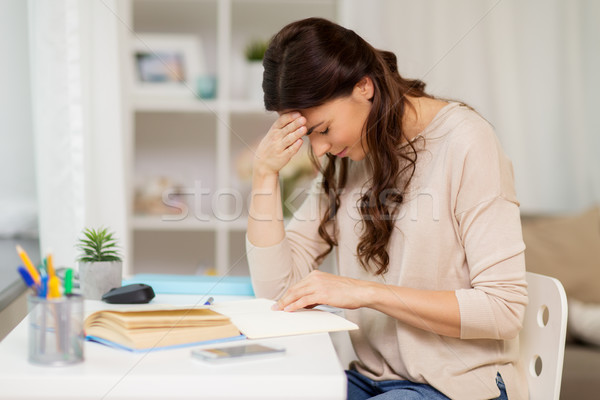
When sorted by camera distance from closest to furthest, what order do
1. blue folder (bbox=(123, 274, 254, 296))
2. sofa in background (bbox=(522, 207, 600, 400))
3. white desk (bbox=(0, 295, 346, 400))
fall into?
white desk (bbox=(0, 295, 346, 400))
blue folder (bbox=(123, 274, 254, 296))
sofa in background (bbox=(522, 207, 600, 400))

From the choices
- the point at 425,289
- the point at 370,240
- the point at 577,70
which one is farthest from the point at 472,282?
the point at 577,70

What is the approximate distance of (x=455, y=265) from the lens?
42.3 inches

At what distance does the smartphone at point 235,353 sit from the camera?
0.69 meters

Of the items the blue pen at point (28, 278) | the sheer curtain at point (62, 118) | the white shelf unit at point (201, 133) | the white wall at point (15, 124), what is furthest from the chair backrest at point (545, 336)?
the white shelf unit at point (201, 133)

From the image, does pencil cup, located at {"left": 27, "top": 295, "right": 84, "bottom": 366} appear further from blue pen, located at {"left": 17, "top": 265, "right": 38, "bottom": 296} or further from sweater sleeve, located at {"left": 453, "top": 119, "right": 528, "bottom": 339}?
sweater sleeve, located at {"left": 453, "top": 119, "right": 528, "bottom": 339}

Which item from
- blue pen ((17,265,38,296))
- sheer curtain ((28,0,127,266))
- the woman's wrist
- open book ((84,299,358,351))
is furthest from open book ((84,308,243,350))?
sheer curtain ((28,0,127,266))

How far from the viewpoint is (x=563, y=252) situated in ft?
6.00

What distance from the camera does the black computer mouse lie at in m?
0.98

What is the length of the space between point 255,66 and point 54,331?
6.01 feet

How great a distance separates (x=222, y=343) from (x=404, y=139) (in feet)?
1.78

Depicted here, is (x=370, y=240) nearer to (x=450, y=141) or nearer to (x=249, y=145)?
(x=450, y=141)

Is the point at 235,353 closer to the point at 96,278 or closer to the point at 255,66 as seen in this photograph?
the point at 96,278

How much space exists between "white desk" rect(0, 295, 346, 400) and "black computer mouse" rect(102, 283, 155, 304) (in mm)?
274

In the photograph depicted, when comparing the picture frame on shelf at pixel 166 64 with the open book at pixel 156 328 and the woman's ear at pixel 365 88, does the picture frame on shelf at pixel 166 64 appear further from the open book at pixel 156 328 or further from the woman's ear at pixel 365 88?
the open book at pixel 156 328
